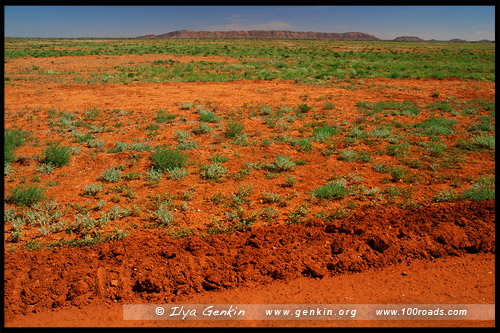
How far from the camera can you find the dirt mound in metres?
3.89

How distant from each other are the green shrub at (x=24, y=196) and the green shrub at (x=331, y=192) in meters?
5.17

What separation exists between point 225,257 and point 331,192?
2724 millimetres

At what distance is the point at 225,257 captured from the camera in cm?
443

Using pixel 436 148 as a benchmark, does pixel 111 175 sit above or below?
below

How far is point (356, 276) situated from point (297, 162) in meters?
4.21

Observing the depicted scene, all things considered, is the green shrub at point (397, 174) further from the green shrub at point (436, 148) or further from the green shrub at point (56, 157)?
the green shrub at point (56, 157)

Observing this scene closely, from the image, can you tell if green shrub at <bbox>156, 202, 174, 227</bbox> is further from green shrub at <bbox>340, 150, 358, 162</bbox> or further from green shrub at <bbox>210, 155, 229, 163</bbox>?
green shrub at <bbox>340, 150, 358, 162</bbox>

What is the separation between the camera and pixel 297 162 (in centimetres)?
812

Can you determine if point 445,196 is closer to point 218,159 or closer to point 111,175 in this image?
point 218,159

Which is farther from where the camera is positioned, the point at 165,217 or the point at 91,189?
the point at 91,189

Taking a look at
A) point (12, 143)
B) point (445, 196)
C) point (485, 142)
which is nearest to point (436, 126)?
point (485, 142)

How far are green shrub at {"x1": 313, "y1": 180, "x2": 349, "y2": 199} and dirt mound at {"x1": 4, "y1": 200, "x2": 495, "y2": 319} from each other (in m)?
0.89

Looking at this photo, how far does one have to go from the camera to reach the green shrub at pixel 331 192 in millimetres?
6254
